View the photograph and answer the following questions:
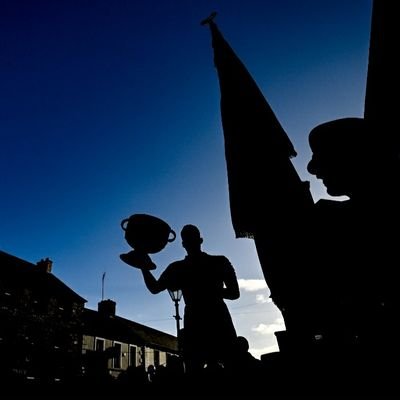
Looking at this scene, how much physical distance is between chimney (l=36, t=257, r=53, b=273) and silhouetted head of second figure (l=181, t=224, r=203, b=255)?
27.6 meters

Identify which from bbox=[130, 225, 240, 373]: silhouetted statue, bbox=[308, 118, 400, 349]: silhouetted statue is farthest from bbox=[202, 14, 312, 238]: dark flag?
bbox=[130, 225, 240, 373]: silhouetted statue

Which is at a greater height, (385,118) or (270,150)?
(385,118)

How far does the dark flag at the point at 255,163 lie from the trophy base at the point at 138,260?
2.78ft

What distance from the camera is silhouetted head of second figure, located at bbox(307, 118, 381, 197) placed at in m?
1.72

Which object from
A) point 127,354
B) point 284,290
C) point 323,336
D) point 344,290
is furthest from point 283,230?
point 127,354

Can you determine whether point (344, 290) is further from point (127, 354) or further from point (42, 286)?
point (127, 354)

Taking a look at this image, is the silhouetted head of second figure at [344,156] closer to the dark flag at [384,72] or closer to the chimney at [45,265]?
the dark flag at [384,72]

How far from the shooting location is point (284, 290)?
197cm

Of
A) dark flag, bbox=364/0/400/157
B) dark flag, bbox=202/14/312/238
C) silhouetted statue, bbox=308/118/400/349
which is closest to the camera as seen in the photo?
silhouetted statue, bbox=308/118/400/349

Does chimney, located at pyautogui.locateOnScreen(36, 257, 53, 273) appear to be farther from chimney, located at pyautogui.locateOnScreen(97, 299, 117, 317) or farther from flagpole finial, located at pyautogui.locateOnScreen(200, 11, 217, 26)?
flagpole finial, located at pyautogui.locateOnScreen(200, 11, 217, 26)

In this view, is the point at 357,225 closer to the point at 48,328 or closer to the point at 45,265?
the point at 48,328

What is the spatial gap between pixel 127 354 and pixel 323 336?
28.9 meters

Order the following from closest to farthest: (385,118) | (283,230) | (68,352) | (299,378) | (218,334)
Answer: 1. (299,378)
2. (283,230)
3. (218,334)
4. (385,118)
5. (68,352)

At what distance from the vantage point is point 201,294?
254 centimetres
